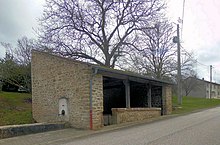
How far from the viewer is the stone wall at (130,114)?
17.0 m

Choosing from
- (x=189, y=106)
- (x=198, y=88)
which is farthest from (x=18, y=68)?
(x=198, y=88)

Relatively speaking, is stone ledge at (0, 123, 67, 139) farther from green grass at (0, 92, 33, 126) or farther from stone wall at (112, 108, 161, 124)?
green grass at (0, 92, 33, 126)

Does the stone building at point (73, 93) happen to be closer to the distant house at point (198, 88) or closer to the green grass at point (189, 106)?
the green grass at point (189, 106)

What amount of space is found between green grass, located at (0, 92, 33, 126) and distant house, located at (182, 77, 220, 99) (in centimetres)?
4792

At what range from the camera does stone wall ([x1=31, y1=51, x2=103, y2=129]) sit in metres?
14.6

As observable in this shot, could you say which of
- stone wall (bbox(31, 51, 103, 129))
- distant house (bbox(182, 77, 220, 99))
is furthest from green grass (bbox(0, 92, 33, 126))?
distant house (bbox(182, 77, 220, 99))

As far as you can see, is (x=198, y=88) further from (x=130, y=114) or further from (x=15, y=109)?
(x=130, y=114)

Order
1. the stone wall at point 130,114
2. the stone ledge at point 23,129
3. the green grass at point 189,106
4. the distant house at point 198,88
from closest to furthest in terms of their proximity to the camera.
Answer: the stone ledge at point 23,129, the stone wall at point 130,114, the green grass at point 189,106, the distant house at point 198,88

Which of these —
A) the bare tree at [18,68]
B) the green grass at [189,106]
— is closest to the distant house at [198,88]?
the green grass at [189,106]

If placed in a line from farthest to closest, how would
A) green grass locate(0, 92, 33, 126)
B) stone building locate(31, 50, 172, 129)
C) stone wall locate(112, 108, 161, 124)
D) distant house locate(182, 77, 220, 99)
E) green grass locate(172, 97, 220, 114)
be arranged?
distant house locate(182, 77, 220, 99), green grass locate(172, 97, 220, 114), green grass locate(0, 92, 33, 126), stone wall locate(112, 108, 161, 124), stone building locate(31, 50, 172, 129)

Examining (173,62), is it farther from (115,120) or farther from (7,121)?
(7,121)

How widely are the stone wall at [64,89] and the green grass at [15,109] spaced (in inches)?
48.9

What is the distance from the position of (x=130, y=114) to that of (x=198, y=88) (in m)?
71.6

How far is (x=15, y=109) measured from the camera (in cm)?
2325
